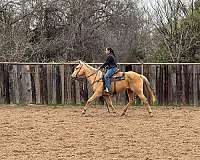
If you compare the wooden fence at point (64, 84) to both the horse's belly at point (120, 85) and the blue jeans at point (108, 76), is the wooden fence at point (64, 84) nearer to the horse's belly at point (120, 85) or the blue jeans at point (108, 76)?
the horse's belly at point (120, 85)

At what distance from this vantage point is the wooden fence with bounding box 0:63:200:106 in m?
17.6

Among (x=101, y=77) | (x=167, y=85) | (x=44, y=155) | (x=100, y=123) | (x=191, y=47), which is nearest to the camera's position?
(x=44, y=155)

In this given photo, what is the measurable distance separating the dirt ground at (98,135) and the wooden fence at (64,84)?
174 cm

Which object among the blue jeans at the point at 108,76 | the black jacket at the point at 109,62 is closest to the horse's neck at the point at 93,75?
the blue jeans at the point at 108,76

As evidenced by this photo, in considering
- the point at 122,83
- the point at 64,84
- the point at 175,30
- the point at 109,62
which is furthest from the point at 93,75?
the point at 175,30

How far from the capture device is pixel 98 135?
1082 cm

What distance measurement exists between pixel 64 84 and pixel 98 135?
725cm

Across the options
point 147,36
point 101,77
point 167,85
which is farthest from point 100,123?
point 147,36

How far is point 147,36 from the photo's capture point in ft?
101

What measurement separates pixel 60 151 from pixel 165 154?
1.82 metres

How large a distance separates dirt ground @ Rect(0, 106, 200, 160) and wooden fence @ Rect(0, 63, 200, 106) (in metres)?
1.74

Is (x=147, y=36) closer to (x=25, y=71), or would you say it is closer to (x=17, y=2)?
(x=17, y=2)

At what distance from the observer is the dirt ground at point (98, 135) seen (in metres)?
8.64

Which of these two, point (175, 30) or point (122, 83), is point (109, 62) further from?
point (175, 30)
